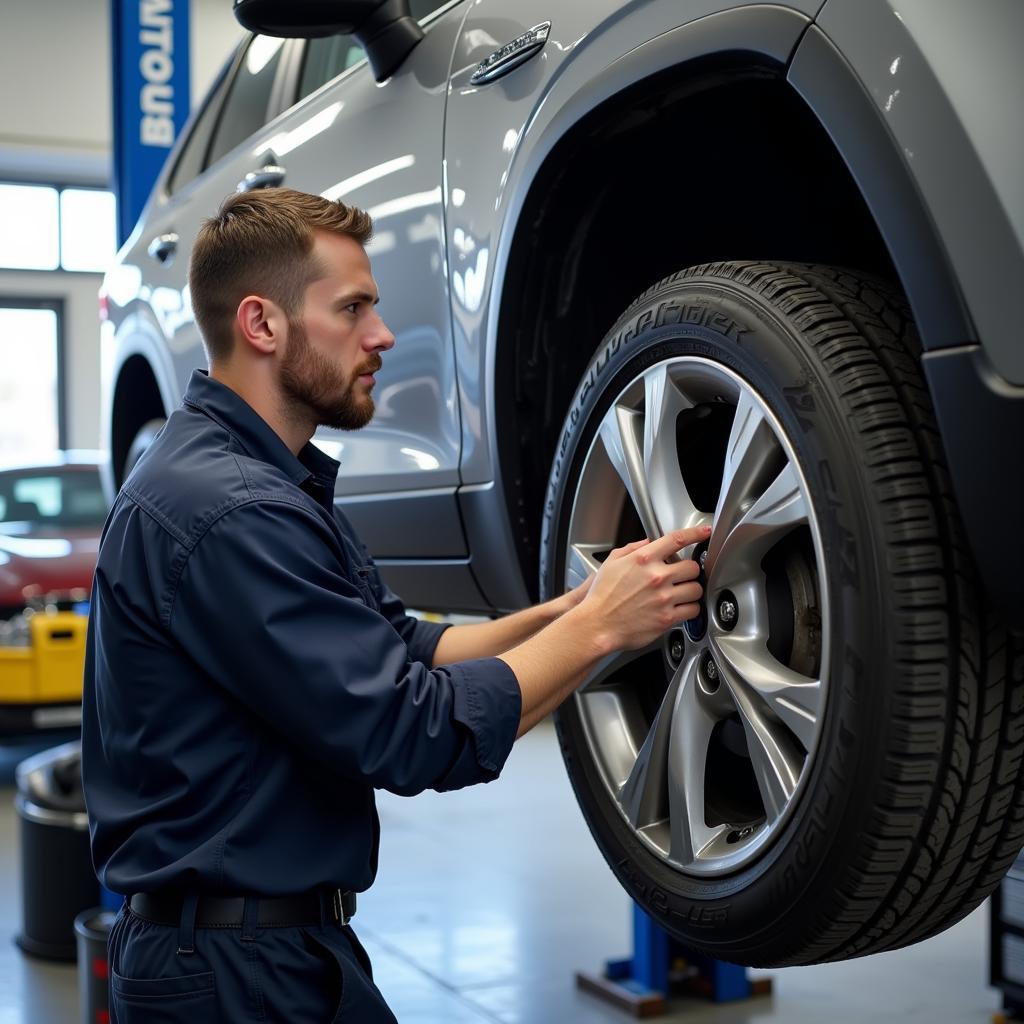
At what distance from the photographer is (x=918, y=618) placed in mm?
1007

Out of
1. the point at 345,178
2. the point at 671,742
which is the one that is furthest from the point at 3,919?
the point at 671,742

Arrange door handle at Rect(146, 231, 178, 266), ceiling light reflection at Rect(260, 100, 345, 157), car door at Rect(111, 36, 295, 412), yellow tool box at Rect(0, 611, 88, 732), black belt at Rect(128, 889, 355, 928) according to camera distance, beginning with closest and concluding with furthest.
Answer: black belt at Rect(128, 889, 355, 928) → ceiling light reflection at Rect(260, 100, 345, 157) → car door at Rect(111, 36, 295, 412) → door handle at Rect(146, 231, 178, 266) → yellow tool box at Rect(0, 611, 88, 732)

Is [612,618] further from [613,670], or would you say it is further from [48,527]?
[48,527]

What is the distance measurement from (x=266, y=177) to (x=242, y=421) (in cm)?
82

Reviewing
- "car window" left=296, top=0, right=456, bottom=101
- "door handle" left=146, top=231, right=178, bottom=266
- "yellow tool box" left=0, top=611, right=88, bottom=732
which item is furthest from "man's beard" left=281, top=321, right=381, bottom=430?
"yellow tool box" left=0, top=611, right=88, bottom=732

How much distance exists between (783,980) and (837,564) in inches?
117

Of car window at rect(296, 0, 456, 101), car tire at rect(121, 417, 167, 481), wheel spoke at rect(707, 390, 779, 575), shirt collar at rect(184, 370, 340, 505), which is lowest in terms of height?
wheel spoke at rect(707, 390, 779, 575)

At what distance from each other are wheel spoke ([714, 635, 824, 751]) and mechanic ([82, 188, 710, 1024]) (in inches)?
3.2

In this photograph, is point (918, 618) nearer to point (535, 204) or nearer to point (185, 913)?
point (535, 204)

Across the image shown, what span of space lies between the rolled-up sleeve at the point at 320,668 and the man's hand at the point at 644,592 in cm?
12

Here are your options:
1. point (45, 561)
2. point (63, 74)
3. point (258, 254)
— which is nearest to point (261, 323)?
point (258, 254)

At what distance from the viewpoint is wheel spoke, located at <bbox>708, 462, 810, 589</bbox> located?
3.62 ft

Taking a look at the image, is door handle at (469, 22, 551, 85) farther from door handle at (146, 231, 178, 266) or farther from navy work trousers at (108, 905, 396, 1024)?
door handle at (146, 231, 178, 266)

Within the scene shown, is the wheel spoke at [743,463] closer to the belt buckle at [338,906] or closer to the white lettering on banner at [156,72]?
the belt buckle at [338,906]
